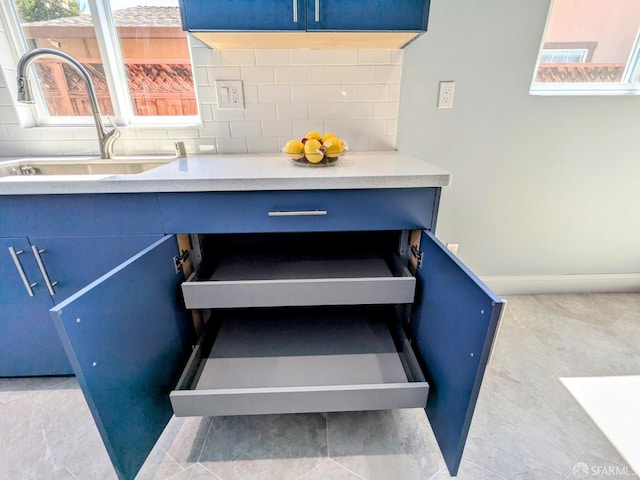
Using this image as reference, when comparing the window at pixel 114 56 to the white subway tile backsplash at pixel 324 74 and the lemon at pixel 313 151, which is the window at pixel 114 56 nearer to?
the white subway tile backsplash at pixel 324 74

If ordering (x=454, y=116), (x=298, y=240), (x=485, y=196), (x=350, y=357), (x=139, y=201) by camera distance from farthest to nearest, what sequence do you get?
1. (x=485, y=196)
2. (x=454, y=116)
3. (x=298, y=240)
4. (x=350, y=357)
5. (x=139, y=201)

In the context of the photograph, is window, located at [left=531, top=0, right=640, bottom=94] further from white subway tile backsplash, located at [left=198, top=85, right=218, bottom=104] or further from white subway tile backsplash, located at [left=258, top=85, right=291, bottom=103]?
white subway tile backsplash, located at [left=198, top=85, right=218, bottom=104]

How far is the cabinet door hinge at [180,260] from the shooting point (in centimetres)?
99

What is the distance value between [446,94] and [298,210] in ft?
3.40

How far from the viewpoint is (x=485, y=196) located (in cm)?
167

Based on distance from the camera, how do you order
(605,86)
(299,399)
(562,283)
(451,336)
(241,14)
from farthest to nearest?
(562,283) → (605,86) → (241,14) → (299,399) → (451,336)

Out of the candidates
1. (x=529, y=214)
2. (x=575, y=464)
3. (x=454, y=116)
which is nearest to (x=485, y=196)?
(x=529, y=214)

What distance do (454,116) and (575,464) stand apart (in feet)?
4.77

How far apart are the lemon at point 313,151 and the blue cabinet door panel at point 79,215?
52 cm

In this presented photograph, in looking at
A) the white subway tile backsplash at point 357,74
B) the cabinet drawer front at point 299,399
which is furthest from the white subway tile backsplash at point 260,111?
the cabinet drawer front at point 299,399

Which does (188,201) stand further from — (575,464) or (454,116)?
(575,464)

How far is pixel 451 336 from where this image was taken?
0.77m

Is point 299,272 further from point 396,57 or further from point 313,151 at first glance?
point 396,57

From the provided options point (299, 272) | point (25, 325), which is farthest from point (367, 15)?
point (25, 325)
